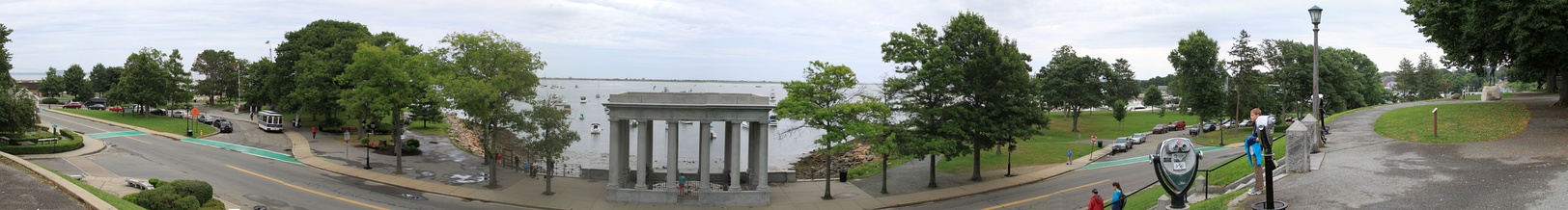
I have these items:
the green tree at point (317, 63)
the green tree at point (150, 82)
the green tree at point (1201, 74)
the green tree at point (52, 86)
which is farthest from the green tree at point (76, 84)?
the green tree at point (1201, 74)

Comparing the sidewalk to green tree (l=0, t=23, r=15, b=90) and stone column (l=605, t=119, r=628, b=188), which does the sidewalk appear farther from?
green tree (l=0, t=23, r=15, b=90)

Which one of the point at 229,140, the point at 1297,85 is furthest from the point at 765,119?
the point at 1297,85

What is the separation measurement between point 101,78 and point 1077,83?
116 m

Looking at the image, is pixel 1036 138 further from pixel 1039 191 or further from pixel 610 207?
pixel 610 207

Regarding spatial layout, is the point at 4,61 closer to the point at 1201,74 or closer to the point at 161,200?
the point at 161,200

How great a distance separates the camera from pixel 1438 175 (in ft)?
69.8

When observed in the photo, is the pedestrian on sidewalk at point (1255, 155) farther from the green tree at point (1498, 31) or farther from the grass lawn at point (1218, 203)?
the green tree at point (1498, 31)

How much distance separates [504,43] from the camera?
3928 centimetres

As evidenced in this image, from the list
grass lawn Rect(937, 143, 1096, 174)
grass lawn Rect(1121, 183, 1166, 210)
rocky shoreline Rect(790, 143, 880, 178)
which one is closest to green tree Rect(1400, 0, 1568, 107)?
grass lawn Rect(1121, 183, 1166, 210)

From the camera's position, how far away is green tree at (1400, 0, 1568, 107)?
30312 mm

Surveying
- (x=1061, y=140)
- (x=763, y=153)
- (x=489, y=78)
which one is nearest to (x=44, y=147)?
(x=489, y=78)

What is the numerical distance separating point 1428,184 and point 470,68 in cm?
3472

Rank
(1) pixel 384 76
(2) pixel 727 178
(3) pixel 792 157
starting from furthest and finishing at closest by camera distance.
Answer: (3) pixel 792 157 < (1) pixel 384 76 < (2) pixel 727 178

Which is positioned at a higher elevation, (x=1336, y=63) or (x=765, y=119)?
(x=1336, y=63)
